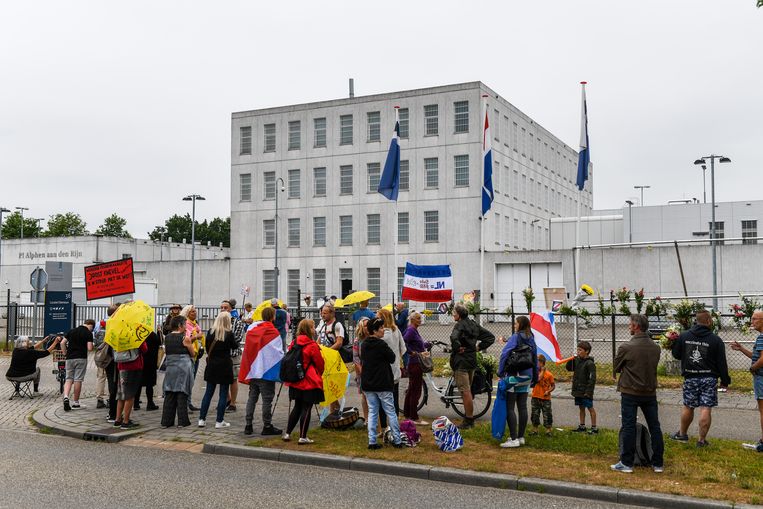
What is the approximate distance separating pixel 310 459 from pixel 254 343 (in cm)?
231

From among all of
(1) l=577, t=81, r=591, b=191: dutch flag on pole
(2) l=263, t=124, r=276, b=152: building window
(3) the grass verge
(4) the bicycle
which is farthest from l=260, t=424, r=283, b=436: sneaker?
(2) l=263, t=124, r=276, b=152: building window

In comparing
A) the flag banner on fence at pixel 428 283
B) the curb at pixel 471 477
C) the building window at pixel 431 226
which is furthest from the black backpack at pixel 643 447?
the building window at pixel 431 226

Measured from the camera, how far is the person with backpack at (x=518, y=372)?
32.8ft

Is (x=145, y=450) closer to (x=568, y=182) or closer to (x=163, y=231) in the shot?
(x=568, y=182)

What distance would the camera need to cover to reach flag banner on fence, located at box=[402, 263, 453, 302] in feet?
60.5

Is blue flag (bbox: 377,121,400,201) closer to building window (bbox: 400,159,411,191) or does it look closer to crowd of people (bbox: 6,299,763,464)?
crowd of people (bbox: 6,299,763,464)

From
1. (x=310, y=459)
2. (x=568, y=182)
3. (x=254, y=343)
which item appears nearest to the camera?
(x=310, y=459)

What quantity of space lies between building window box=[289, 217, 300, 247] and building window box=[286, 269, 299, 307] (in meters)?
2.08

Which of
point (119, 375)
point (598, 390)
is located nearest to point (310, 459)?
point (119, 375)

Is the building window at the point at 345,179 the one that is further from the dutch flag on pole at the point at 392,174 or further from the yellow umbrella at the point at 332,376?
the yellow umbrella at the point at 332,376

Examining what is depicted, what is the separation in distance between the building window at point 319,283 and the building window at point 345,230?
263 centimetres

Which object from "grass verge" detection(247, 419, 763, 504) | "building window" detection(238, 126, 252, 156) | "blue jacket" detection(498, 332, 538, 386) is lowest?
"grass verge" detection(247, 419, 763, 504)

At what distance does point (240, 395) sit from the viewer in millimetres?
15578

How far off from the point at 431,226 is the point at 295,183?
1139 cm
